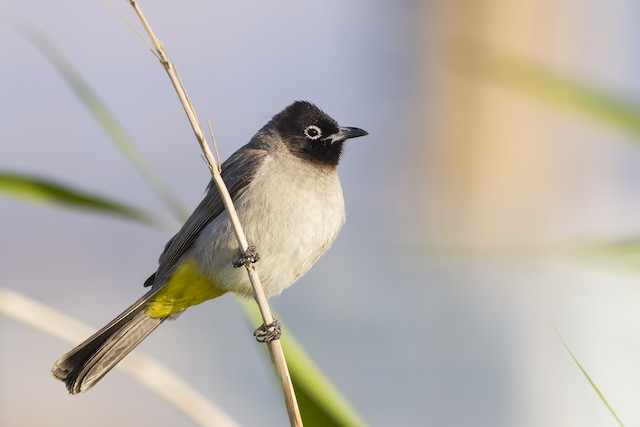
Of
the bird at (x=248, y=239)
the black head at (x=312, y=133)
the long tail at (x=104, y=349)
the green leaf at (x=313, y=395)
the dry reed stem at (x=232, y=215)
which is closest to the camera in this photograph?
the green leaf at (x=313, y=395)

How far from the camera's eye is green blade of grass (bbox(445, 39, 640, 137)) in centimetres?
120

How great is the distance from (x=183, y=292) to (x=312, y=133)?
0.72 m

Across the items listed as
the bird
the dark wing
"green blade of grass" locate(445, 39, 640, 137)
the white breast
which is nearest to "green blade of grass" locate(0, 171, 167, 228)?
"green blade of grass" locate(445, 39, 640, 137)

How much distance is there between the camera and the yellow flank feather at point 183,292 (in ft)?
8.04

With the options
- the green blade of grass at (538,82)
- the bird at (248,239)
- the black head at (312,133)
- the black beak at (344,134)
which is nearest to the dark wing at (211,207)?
the bird at (248,239)

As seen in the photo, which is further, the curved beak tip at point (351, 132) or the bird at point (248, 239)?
the curved beak tip at point (351, 132)

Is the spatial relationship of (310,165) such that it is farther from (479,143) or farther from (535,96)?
(479,143)

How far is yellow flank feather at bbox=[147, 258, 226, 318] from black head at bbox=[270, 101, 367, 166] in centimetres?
54

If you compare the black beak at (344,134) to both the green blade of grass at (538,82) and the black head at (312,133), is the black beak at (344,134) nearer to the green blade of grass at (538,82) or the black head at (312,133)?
the black head at (312,133)

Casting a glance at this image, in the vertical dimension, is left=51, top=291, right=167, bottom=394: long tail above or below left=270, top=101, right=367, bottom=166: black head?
below

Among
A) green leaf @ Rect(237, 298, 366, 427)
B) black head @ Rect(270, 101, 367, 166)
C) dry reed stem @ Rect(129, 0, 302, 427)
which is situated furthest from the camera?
black head @ Rect(270, 101, 367, 166)

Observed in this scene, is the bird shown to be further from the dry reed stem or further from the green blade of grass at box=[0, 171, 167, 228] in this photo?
the green blade of grass at box=[0, 171, 167, 228]

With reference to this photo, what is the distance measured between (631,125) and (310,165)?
4.91ft

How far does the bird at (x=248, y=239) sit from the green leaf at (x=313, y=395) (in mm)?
1023
